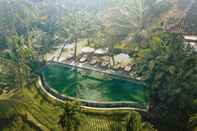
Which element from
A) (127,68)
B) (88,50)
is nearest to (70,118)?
(127,68)

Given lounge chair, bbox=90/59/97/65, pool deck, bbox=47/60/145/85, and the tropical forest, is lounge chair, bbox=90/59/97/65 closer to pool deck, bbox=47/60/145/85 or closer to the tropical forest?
the tropical forest

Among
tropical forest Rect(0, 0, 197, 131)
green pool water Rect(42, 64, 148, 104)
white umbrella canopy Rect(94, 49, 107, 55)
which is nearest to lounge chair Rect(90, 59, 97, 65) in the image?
tropical forest Rect(0, 0, 197, 131)

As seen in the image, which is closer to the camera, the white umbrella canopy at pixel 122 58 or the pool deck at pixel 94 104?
the pool deck at pixel 94 104

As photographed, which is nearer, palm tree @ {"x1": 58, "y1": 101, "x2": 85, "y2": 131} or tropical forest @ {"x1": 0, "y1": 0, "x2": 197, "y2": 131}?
palm tree @ {"x1": 58, "y1": 101, "x2": 85, "y2": 131}

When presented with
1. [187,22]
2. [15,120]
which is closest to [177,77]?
[15,120]

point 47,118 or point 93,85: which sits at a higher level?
point 93,85

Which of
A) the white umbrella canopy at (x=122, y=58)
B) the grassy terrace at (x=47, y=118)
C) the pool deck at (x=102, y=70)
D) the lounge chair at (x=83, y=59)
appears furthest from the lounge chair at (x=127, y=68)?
the grassy terrace at (x=47, y=118)

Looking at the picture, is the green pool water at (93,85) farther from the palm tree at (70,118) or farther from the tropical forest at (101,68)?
the palm tree at (70,118)

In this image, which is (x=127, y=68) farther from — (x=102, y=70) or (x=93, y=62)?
(x=93, y=62)
